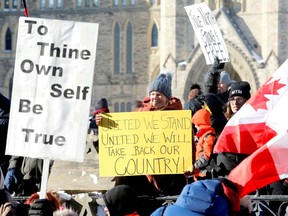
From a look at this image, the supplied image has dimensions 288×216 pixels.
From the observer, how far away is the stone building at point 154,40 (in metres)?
46.8

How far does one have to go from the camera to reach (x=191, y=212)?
643 cm

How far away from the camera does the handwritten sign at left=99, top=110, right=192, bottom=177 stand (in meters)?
10.1

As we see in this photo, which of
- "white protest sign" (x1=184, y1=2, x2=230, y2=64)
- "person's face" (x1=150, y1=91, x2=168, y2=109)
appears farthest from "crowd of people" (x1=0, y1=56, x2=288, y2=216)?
"white protest sign" (x1=184, y1=2, x2=230, y2=64)

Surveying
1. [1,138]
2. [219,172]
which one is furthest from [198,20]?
[219,172]

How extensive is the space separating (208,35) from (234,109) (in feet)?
9.51

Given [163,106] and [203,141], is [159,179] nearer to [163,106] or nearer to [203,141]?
[163,106]

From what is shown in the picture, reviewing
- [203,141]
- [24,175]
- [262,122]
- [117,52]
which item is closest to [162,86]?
[203,141]

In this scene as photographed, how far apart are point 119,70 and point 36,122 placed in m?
46.0

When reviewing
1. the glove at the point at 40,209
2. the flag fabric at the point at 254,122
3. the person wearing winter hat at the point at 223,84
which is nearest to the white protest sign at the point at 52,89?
the glove at the point at 40,209

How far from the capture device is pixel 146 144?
1009 cm

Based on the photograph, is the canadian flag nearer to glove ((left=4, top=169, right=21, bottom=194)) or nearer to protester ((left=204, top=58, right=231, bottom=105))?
protester ((left=204, top=58, right=231, bottom=105))

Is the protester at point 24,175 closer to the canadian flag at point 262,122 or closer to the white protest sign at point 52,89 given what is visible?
the white protest sign at point 52,89

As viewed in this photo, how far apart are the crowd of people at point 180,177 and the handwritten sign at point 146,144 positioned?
21cm

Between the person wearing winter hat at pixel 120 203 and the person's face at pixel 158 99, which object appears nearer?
the person wearing winter hat at pixel 120 203
